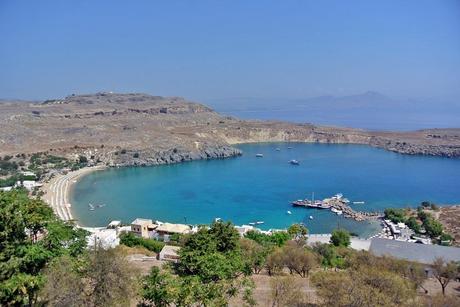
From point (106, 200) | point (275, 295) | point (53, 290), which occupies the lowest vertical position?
point (106, 200)

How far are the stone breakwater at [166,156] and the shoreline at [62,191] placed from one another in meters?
5.31

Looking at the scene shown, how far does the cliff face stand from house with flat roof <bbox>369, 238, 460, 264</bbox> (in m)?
45.9

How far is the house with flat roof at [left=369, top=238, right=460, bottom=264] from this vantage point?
21.8m

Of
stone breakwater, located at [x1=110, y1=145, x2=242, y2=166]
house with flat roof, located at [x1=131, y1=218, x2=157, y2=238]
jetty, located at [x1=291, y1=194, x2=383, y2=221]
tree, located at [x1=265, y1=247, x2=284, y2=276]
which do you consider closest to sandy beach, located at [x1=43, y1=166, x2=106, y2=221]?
stone breakwater, located at [x1=110, y1=145, x2=242, y2=166]

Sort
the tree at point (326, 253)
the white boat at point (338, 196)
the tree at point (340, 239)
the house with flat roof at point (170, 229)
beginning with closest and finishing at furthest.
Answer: the tree at point (326, 253), the tree at point (340, 239), the house with flat roof at point (170, 229), the white boat at point (338, 196)

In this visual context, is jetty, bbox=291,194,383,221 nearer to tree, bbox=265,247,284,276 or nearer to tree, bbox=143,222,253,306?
tree, bbox=265,247,284,276

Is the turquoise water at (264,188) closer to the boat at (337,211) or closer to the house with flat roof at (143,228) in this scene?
the boat at (337,211)

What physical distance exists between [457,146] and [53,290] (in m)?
82.5

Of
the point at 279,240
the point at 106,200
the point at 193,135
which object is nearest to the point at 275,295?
the point at 279,240

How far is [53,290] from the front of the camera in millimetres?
9711

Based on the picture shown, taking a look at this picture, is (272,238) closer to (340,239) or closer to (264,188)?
(340,239)

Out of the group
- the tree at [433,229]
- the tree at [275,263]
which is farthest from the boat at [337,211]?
the tree at [275,263]

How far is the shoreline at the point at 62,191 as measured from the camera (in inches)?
1453

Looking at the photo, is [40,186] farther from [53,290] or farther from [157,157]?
[53,290]
